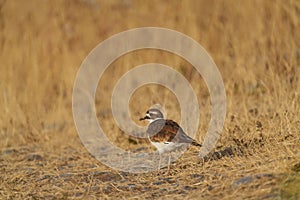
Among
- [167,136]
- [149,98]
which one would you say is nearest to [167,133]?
[167,136]

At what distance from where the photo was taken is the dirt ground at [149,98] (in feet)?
20.7

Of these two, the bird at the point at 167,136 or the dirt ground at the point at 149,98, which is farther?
the bird at the point at 167,136

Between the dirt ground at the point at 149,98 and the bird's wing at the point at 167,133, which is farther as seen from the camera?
the bird's wing at the point at 167,133

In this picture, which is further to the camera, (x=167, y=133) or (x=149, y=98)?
(x=149, y=98)

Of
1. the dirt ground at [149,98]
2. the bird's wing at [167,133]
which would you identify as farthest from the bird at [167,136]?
the dirt ground at [149,98]

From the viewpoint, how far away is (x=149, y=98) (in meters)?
10.5

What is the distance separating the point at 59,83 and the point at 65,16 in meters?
1.81

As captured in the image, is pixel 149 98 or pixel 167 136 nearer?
pixel 167 136

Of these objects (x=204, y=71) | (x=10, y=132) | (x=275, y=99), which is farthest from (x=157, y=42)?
(x=275, y=99)

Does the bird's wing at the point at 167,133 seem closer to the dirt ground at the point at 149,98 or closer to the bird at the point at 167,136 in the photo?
the bird at the point at 167,136

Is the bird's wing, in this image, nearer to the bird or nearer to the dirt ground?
the bird

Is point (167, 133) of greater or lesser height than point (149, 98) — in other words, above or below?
below

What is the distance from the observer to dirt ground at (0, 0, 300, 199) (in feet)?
20.7

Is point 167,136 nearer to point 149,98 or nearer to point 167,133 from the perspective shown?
point 167,133
